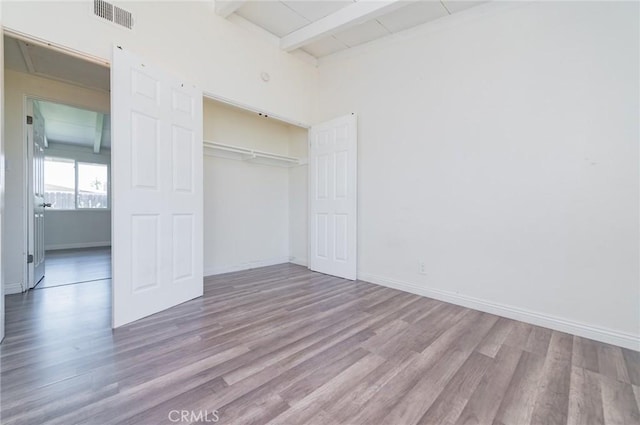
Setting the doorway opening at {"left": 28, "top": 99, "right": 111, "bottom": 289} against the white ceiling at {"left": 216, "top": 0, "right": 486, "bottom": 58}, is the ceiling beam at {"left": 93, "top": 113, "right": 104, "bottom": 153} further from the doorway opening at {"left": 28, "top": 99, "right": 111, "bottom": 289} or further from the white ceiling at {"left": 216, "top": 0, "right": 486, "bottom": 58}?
the white ceiling at {"left": 216, "top": 0, "right": 486, "bottom": 58}

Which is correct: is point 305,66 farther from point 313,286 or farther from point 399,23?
point 313,286

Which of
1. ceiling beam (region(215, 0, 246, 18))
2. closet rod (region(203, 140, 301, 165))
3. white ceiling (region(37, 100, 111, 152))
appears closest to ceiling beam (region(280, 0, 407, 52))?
ceiling beam (region(215, 0, 246, 18))

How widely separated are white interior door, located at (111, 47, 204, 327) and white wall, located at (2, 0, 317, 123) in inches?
11.4

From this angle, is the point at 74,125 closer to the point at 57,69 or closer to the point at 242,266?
the point at 57,69

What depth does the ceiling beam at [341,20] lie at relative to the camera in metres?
2.80

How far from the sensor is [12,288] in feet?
9.90

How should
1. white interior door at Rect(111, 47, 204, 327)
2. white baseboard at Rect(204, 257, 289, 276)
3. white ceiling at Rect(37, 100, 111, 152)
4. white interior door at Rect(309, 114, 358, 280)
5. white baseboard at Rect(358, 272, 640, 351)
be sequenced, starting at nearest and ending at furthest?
white baseboard at Rect(358, 272, 640, 351), white interior door at Rect(111, 47, 204, 327), white interior door at Rect(309, 114, 358, 280), white baseboard at Rect(204, 257, 289, 276), white ceiling at Rect(37, 100, 111, 152)

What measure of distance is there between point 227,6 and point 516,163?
3305 mm

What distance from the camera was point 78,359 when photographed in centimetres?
175

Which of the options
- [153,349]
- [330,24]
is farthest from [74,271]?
[330,24]

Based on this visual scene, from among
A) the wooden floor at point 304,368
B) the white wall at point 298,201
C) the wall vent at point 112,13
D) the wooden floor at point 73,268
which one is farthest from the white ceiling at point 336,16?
the wooden floor at point 73,268

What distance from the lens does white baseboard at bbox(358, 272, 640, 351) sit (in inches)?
82.6

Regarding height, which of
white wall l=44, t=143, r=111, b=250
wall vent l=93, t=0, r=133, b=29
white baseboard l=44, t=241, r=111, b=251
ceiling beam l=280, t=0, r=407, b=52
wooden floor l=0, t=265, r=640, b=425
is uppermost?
ceiling beam l=280, t=0, r=407, b=52

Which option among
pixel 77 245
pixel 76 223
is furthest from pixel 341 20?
pixel 77 245
